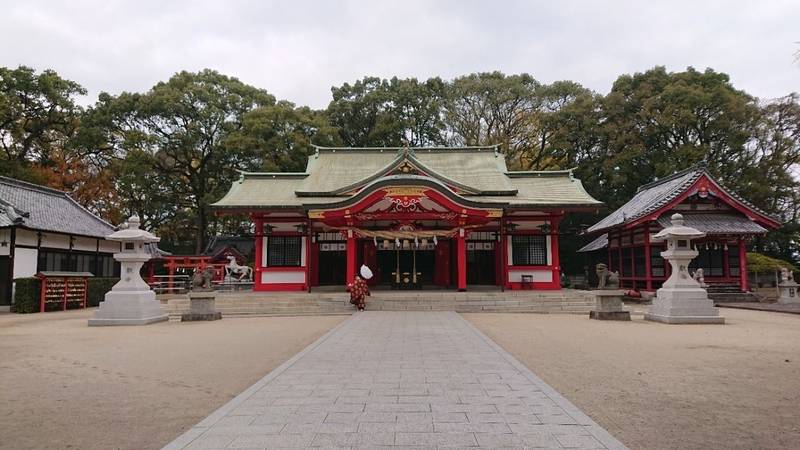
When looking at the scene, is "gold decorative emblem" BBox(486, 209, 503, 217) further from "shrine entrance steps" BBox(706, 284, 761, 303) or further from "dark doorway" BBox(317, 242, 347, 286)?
"shrine entrance steps" BBox(706, 284, 761, 303)

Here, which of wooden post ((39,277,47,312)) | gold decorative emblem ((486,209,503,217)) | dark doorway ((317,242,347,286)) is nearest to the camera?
wooden post ((39,277,47,312))

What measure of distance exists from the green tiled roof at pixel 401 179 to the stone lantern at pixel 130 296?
6.82m

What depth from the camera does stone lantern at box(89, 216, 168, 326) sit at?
42.8 ft

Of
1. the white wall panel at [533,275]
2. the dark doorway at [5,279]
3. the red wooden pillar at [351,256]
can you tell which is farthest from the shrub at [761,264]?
the dark doorway at [5,279]

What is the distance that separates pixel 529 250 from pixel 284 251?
10.8 metres

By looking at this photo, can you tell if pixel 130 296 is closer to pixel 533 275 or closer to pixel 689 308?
pixel 689 308

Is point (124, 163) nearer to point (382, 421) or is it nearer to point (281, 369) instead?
point (281, 369)

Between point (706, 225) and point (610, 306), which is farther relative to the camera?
point (706, 225)

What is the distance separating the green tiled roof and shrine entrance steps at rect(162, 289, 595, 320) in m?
4.31

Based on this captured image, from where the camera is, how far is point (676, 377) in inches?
254

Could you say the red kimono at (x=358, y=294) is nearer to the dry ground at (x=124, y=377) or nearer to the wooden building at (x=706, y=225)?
the dry ground at (x=124, y=377)

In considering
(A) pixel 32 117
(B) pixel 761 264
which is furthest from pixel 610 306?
(A) pixel 32 117

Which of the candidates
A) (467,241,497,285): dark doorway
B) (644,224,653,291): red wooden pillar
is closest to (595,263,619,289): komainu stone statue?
(467,241,497,285): dark doorway

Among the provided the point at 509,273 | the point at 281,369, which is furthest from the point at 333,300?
the point at 281,369
